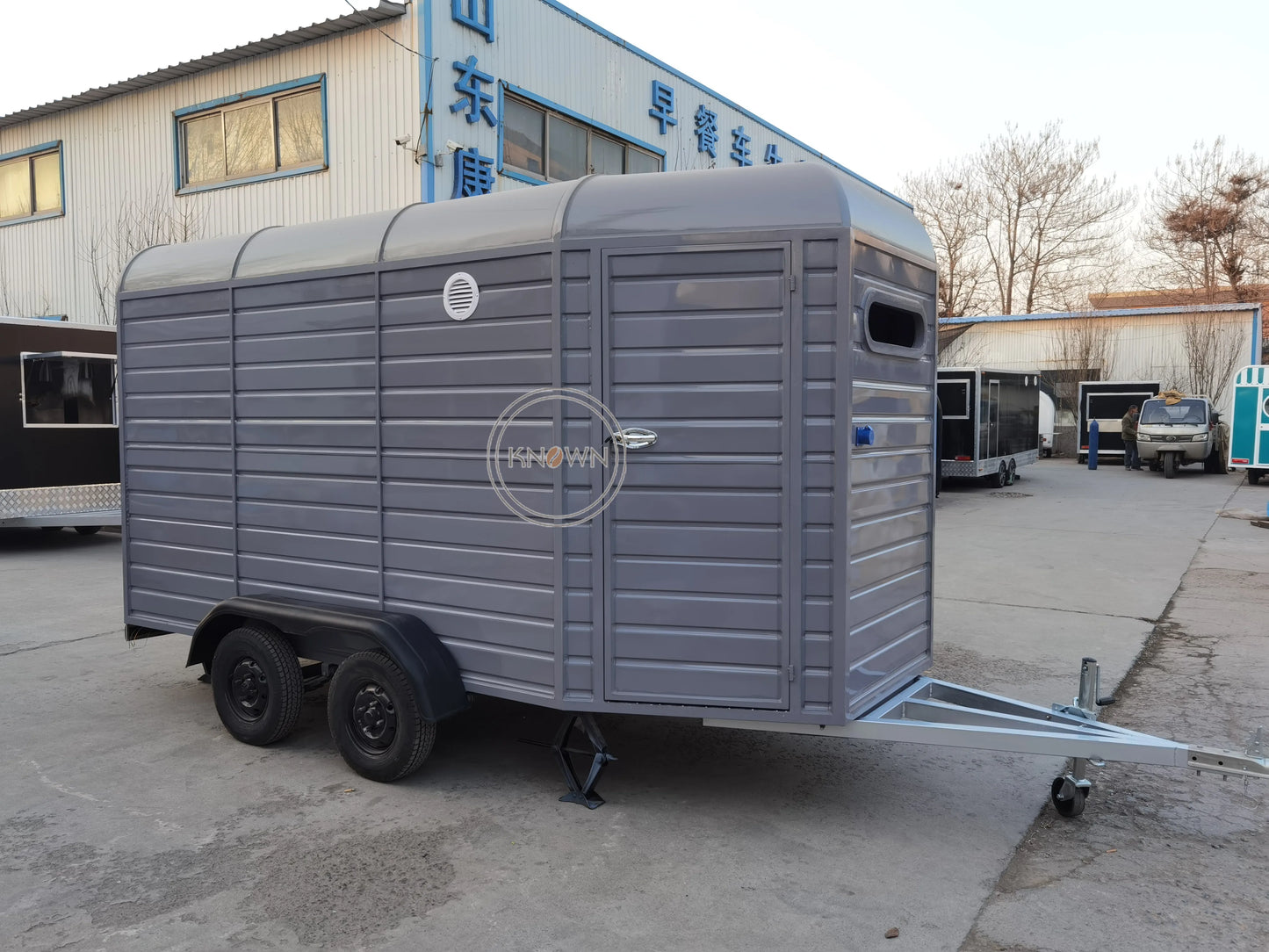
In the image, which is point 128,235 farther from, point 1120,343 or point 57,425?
point 1120,343

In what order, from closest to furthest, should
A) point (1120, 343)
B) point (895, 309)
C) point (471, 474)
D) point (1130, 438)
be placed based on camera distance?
1. point (471, 474)
2. point (895, 309)
3. point (1130, 438)
4. point (1120, 343)

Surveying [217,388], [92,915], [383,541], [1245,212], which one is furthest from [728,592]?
[1245,212]

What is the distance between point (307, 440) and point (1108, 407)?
93.3 feet

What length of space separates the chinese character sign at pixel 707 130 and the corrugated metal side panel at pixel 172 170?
6.11 metres

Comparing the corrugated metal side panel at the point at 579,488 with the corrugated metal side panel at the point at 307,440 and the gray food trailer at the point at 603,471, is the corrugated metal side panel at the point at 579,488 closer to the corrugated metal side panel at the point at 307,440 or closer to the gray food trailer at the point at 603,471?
the gray food trailer at the point at 603,471

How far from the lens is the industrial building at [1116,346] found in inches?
1176

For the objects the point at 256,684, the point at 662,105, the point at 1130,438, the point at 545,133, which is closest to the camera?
the point at 256,684

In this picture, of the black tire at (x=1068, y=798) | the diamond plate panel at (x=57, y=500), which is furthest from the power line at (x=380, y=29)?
the black tire at (x=1068, y=798)

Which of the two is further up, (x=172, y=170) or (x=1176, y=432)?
(x=172, y=170)

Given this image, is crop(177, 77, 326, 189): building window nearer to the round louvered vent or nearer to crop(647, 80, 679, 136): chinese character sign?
crop(647, 80, 679, 136): chinese character sign

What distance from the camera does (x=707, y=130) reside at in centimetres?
1711

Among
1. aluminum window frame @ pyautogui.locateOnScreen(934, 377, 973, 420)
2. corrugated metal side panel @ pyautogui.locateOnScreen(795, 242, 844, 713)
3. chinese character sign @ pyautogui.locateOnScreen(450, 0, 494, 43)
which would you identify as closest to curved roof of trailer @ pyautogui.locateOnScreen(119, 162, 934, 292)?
corrugated metal side panel @ pyautogui.locateOnScreen(795, 242, 844, 713)

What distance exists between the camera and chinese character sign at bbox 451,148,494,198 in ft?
41.2

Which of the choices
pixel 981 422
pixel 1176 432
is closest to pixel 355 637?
pixel 981 422
